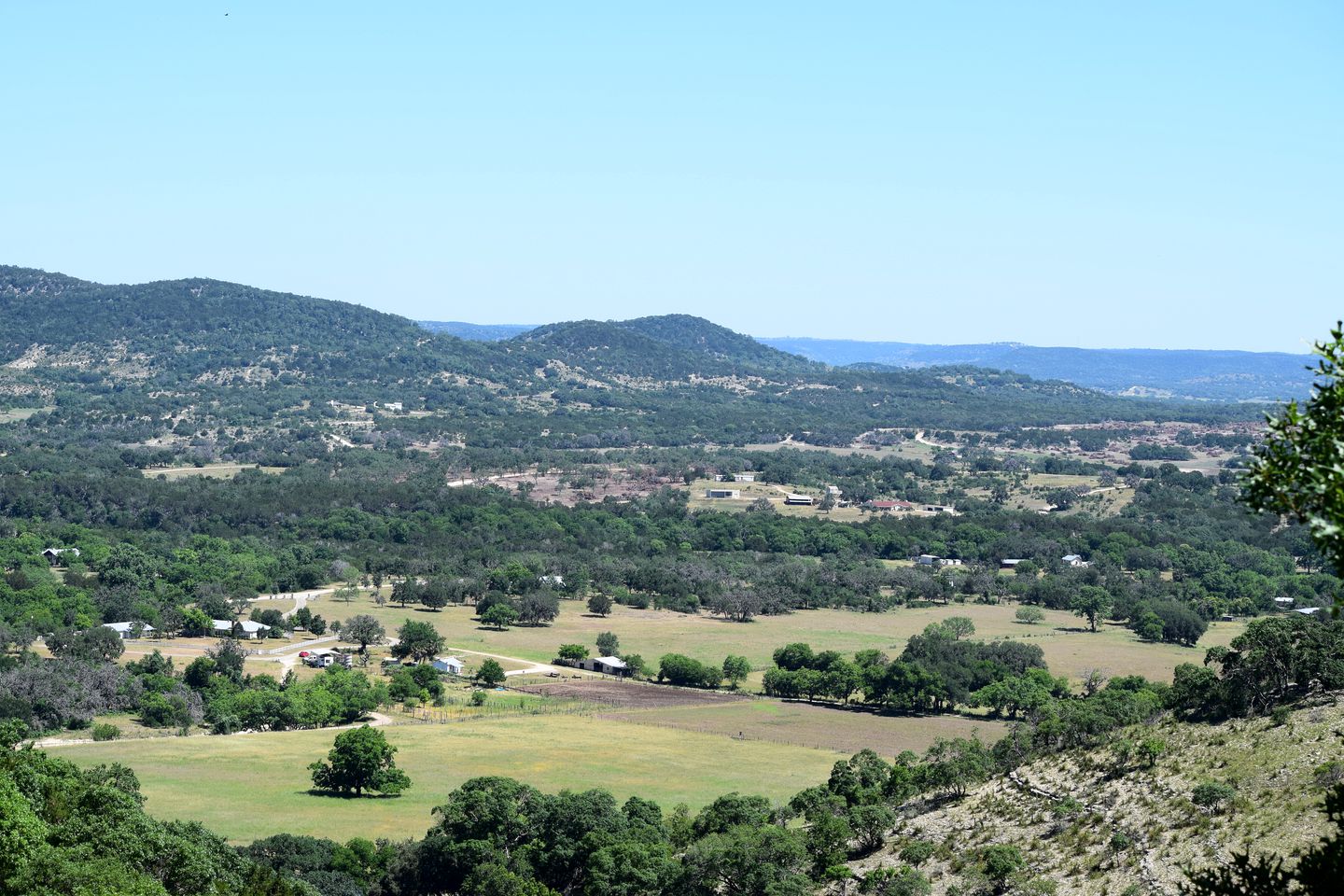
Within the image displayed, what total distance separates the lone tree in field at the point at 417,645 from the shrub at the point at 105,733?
69.3 ft

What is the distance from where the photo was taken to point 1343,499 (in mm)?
14102

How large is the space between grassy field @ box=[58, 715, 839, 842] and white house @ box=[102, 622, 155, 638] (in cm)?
2477

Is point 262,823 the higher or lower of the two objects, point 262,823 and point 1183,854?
the lower

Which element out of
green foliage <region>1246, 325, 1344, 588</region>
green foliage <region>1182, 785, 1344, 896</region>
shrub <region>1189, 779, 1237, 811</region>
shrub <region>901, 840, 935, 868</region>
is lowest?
shrub <region>901, 840, 935, 868</region>

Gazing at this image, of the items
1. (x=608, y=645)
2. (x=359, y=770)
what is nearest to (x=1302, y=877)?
(x=359, y=770)

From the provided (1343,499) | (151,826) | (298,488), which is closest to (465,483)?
(298,488)

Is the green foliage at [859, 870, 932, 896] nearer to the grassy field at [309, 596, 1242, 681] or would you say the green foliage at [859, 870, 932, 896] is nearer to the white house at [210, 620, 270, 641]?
the grassy field at [309, 596, 1242, 681]

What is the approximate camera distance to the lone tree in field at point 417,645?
83750mm

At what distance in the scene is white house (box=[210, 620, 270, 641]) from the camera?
8975 cm

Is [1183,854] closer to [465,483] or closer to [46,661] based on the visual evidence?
[46,661]

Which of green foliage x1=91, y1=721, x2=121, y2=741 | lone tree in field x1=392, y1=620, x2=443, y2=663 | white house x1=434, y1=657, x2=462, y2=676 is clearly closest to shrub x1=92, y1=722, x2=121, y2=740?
green foliage x1=91, y1=721, x2=121, y2=741

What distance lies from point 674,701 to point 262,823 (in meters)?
30.9

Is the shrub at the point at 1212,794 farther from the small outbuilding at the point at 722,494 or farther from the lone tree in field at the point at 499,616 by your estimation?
the small outbuilding at the point at 722,494

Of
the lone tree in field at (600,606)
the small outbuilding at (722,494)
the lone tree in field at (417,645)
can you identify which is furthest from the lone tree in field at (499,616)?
the small outbuilding at (722,494)
